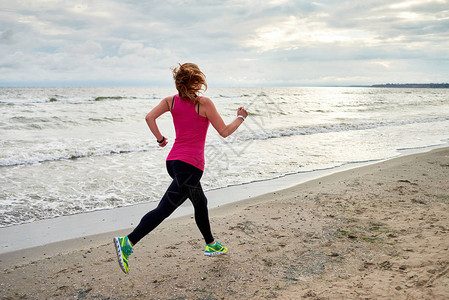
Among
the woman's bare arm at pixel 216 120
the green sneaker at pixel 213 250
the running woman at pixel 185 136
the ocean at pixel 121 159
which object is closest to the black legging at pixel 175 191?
the running woman at pixel 185 136

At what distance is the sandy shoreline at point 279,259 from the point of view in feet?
9.14

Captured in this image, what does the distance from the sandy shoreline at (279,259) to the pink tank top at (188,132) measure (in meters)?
1.12

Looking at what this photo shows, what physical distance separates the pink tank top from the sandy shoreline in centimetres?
112

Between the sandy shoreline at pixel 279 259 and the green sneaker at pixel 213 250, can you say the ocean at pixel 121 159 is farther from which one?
the green sneaker at pixel 213 250

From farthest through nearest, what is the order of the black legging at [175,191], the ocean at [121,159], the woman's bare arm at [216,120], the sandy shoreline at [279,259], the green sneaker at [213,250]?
the ocean at [121,159] < the green sneaker at [213,250] < the black legging at [175,191] < the woman's bare arm at [216,120] < the sandy shoreline at [279,259]

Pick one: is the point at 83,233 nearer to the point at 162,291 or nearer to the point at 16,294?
the point at 16,294

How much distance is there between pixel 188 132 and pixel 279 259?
5.32 ft

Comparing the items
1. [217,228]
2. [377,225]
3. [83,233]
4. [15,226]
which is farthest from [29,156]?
[377,225]

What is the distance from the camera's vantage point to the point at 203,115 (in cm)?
293

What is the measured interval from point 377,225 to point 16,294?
401 cm

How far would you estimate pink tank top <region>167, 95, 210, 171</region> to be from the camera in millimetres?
2928

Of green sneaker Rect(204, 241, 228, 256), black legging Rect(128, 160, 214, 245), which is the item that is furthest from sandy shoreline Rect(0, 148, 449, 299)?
black legging Rect(128, 160, 214, 245)

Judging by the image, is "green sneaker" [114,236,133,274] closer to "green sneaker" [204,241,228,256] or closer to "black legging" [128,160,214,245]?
"black legging" [128,160,214,245]

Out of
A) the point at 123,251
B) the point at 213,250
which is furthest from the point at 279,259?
the point at 123,251
